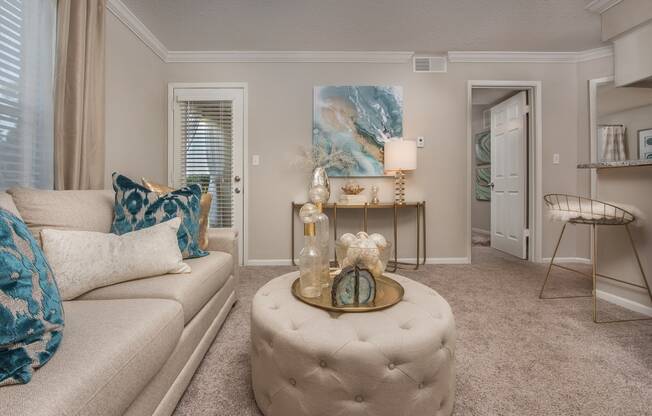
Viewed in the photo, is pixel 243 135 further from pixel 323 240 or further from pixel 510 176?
pixel 510 176

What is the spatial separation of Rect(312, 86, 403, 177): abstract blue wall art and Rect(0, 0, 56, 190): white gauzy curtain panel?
2.26 metres

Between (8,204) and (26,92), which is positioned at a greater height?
(26,92)

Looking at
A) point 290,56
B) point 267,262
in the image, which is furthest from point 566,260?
point 290,56

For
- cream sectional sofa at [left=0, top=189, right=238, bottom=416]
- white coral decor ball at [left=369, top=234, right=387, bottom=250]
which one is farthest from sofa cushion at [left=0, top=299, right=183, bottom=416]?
white coral decor ball at [left=369, top=234, right=387, bottom=250]

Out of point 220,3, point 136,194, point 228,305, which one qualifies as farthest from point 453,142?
point 136,194

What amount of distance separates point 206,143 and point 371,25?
2.19 metres

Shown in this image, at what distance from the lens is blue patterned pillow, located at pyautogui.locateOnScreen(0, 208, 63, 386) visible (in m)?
0.64

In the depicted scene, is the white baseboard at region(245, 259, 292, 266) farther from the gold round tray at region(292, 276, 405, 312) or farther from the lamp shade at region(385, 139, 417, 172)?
the gold round tray at region(292, 276, 405, 312)

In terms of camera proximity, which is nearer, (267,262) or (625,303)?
(625,303)

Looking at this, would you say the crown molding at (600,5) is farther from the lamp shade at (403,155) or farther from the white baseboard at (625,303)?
the white baseboard at (625,303)

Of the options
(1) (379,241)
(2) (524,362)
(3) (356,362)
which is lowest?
(2) (524,362)

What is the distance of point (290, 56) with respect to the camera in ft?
11.2

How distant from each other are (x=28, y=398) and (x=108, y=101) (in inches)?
102

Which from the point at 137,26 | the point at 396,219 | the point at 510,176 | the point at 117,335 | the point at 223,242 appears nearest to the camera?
the point at 117,335
